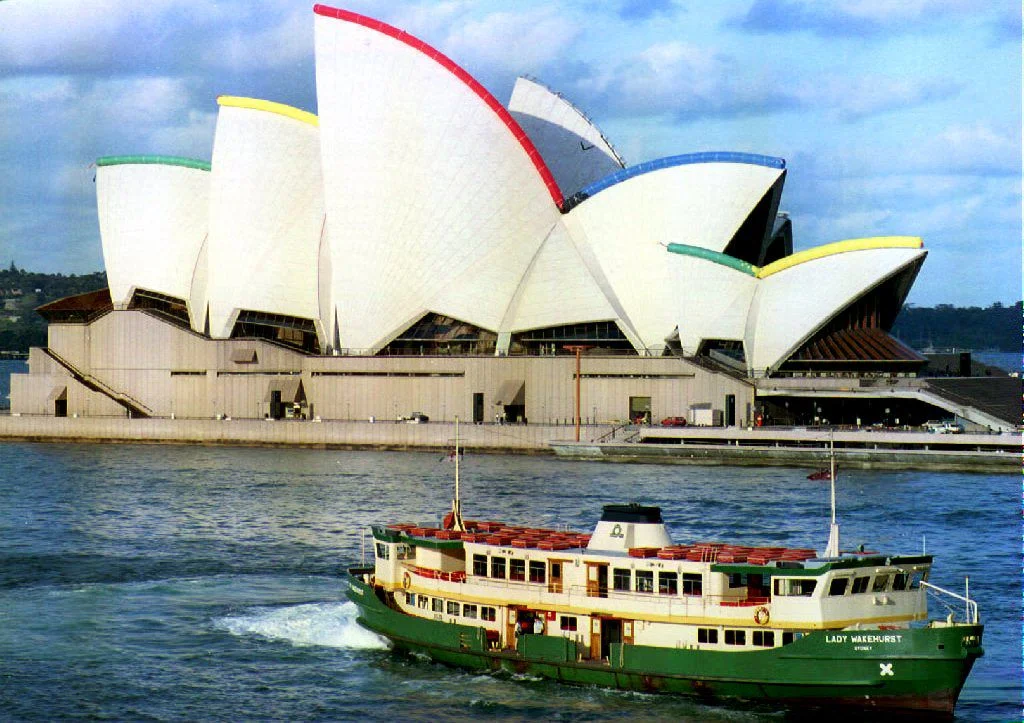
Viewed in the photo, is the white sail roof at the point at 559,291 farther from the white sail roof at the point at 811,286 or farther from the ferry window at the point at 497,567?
the ferry window at the point at 497,567

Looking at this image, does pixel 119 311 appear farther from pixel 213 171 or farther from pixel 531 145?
pixel 531 145

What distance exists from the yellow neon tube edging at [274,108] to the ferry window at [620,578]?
5194 centimetres

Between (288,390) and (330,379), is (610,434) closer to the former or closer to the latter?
(330,379)

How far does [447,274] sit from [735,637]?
49.7 metres

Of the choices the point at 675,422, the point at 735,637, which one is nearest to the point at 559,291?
the point at 675,422

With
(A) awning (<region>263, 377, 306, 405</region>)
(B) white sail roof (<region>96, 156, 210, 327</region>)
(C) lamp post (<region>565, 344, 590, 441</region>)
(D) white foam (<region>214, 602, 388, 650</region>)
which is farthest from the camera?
(B) white sail roof (<region>96, 156, 210, 327</region>)

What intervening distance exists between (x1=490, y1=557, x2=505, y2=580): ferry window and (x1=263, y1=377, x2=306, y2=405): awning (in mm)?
48607

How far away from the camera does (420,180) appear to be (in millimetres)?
72875

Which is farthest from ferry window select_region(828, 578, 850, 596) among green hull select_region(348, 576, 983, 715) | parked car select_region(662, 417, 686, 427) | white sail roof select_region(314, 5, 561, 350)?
white sail roof select_region(314, 5, 561, 350)

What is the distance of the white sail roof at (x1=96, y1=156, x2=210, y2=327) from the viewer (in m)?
81.1

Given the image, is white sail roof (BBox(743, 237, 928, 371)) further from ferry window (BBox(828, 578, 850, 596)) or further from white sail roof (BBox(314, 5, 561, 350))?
ferry window (BBox(828, 578, 850, 596))

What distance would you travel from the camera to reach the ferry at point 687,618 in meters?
24.7

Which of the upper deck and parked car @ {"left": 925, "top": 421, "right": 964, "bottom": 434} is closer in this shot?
the upper deck

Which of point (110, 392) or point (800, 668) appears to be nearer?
point (800, 668)
